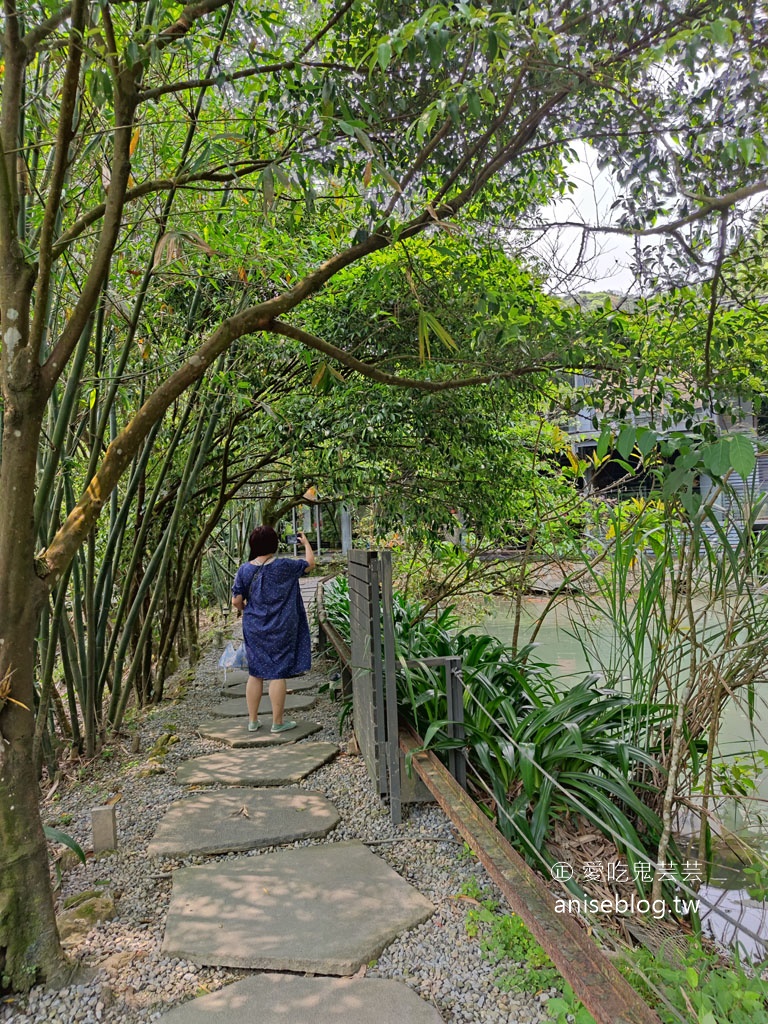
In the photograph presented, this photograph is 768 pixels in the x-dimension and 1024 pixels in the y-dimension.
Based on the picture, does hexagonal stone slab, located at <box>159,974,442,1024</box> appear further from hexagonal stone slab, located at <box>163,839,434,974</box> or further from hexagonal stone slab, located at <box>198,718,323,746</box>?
hexagonal stone slab, located at <box>198,718,323,746</box>

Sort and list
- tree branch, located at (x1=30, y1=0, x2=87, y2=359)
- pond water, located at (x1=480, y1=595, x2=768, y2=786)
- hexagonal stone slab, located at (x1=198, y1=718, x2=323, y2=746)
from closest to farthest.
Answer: tree branch, located at (x1=30, y1=0, x2=87, y2=359)
hexagonal stone slab, located at (x1=198, y1=718, x2=323, y2=746)
pond water, located at (x1=480, y1=595, x2=768, y2=786)

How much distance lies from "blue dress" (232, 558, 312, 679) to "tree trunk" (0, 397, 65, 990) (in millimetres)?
2132

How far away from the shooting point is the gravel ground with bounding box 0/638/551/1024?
1727 mm

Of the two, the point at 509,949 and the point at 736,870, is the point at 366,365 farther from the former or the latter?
the point at 736,870

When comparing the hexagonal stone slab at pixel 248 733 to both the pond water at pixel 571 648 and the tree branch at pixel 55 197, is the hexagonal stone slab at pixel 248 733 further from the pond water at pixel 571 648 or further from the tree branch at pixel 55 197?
the tree branch at pixel 55 197

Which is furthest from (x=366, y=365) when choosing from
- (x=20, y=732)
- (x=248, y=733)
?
(x=248, y=733)

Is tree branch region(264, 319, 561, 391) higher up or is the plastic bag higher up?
tree branch region(264, 319, 561, 391)

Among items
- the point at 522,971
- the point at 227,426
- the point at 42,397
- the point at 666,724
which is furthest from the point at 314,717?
Result: the point at 42,397

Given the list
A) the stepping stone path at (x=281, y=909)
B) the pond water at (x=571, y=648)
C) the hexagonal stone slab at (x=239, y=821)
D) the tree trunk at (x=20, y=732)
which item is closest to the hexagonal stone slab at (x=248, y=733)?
the stepping stone path at (x=281, y=909)

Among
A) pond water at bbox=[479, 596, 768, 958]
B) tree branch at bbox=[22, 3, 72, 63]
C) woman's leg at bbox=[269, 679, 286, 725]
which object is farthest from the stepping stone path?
tree branch at bbox=[22, 3, 72, 63]

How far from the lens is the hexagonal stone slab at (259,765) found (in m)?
3.31

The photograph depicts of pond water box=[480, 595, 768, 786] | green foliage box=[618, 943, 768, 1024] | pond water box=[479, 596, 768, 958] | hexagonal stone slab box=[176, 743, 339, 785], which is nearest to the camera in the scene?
green foliage box=[618, 943, 768, 1024]

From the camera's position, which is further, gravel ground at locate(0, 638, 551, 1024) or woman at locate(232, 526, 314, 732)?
woman at locate(232, 526, 314, 732)

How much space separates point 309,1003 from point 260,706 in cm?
314
